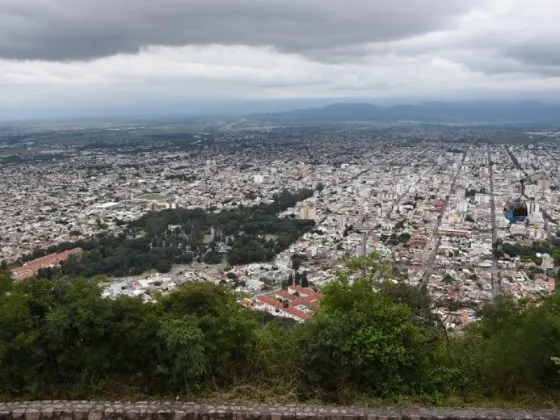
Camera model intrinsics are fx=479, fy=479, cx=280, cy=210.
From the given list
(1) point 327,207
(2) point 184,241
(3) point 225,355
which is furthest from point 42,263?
(1) point 327,207

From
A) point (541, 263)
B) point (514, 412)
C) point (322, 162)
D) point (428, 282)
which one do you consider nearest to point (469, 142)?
point (322, 162)

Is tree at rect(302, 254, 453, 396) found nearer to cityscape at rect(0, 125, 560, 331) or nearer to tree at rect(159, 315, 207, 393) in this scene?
tree at rect(159, 315, 207, 393)

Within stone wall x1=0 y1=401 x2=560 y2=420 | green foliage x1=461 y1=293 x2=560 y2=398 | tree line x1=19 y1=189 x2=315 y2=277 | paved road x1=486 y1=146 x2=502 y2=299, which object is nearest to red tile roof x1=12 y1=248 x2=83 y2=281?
tree line x1=19 y1=189 x2=315 y2=277

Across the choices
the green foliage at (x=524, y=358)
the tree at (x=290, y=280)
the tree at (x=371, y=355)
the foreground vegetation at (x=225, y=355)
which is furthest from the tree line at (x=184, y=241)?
the green foliage at (x=524, y=358)

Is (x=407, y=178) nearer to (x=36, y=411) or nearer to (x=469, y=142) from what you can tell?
(x=469, y=142)

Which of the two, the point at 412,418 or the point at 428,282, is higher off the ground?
the point at 412,418
